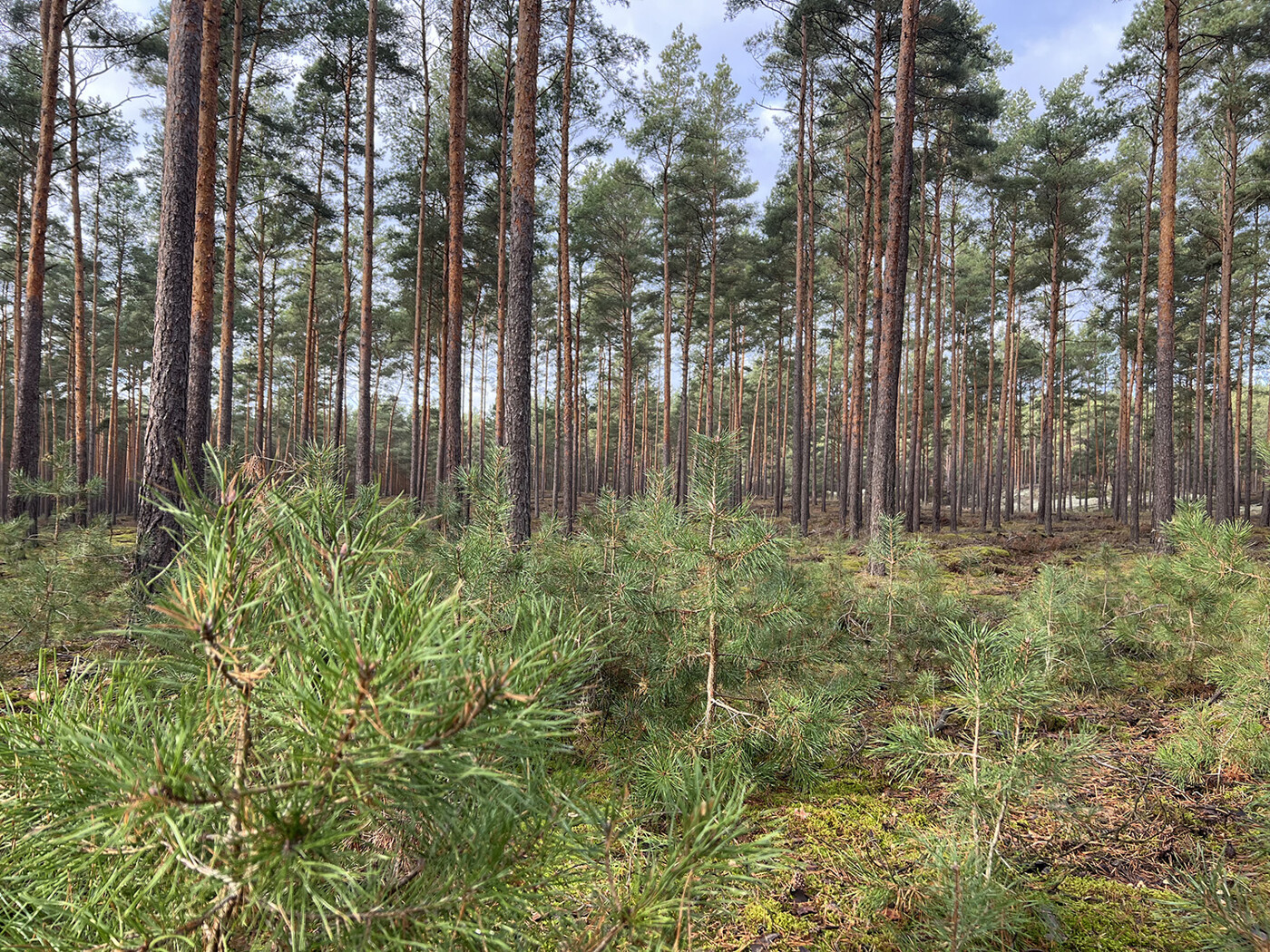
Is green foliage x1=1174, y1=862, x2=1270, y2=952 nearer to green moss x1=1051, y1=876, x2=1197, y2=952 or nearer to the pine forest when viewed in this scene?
the pine forest

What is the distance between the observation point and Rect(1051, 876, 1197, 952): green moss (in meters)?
1.60

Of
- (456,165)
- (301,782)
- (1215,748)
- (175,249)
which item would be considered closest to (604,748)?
(301,782)

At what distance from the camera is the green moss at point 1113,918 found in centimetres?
160

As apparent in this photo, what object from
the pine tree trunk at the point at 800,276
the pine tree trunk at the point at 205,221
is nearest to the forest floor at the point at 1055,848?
the pine tree trunk at the point at 205,221

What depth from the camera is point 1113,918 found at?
1717mm

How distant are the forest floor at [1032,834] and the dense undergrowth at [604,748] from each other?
2 cm

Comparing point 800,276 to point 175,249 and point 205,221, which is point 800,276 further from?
point 175,249

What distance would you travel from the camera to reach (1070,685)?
3615mm

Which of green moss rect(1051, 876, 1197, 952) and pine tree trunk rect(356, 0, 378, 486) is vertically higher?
pine tree trunk rect(356, 0, 378, 486)

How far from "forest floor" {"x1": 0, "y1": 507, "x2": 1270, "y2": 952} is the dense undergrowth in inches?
0.6

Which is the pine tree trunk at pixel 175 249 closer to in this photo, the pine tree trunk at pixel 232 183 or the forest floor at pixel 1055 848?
the forest floor at pixel 1055 848

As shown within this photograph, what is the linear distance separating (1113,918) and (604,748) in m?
1.69

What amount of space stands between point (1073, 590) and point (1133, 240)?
2218 cm

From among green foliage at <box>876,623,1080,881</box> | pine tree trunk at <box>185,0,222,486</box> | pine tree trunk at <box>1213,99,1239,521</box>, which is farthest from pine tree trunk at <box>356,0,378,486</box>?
pine tree trunk at <box>1213,99,1239,521</box>
